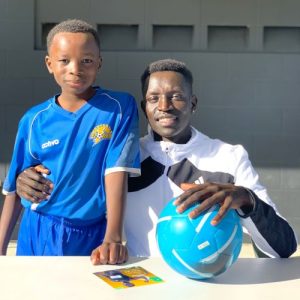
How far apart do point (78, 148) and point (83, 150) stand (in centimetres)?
2

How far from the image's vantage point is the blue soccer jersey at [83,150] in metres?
2.30

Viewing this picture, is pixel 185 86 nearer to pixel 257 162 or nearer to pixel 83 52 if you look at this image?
pixel 83 52

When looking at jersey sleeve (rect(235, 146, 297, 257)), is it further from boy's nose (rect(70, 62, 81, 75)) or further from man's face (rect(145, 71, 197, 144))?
boy's nose (rect(70, 62, 81, 75))

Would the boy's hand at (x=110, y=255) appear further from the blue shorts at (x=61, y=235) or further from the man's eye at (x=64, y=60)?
the man's eye at (x=64, y=60)

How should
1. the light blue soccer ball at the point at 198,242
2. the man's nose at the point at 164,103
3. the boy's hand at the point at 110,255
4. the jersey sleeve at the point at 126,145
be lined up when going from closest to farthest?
1. the light blue soccer ball at the point at 198,242
2. the boy's hand at the point at 110,255
3. the jersey sleeve at the point at 126,145
4. the man's nose at the point at 164,103

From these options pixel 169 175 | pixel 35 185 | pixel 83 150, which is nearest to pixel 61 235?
pixel 35 185

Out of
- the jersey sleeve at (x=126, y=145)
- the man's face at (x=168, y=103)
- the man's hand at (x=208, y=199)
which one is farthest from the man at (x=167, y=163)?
the man's hand at (x=208, y=199)

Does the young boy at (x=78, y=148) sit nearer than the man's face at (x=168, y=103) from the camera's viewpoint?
Yes

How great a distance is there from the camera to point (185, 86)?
2443mm

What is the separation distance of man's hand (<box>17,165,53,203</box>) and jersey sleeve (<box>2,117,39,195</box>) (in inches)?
2.4

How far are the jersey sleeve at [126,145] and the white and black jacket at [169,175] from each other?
0.13m

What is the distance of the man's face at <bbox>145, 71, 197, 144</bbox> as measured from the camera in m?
2.40

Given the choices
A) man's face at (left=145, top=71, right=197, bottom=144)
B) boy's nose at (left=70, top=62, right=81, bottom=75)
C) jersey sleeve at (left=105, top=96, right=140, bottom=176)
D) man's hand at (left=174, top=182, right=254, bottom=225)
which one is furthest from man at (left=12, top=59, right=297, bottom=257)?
man's hand at (left=174, top=182, right=254, bottom=225)

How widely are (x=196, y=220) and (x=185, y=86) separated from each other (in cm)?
86
